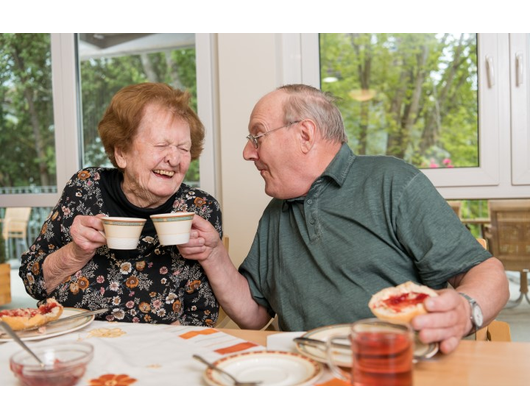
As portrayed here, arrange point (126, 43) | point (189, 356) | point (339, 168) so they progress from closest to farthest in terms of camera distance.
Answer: point (189, 356) < point (339, 168) < point (126, 43)

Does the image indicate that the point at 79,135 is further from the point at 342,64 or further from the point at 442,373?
the point at 442,373

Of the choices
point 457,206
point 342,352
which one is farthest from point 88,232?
point 457,206

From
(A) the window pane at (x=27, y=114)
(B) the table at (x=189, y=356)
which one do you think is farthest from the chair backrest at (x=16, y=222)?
(B) the table at (x=189, y=356)

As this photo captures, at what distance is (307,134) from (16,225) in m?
2.41

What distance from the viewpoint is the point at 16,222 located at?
10.6 feet

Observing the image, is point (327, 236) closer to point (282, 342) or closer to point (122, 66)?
point (282, 342)

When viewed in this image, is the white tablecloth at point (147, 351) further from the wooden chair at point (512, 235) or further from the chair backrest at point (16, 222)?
the chair backrest at point (16, 222)

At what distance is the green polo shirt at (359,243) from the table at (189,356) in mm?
313

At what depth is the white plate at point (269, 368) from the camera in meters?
0.87

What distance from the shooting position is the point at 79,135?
9.87ft

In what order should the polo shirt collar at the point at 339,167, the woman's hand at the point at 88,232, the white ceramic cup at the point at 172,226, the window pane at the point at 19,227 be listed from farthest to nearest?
the window pane at the point at 19,227 → the polo shirt collar at the point at 339,167 → the woman's hand at the point at 88,232 → the white ceramic cup at the point at 172,226

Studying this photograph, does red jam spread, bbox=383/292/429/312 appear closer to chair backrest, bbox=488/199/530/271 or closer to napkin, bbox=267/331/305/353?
napkin, bbox=267/331/305/353

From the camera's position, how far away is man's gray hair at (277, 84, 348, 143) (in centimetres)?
155
